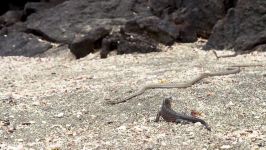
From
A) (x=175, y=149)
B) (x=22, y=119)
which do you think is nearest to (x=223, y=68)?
(x=22, y=119)

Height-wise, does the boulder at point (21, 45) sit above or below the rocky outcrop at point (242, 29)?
below

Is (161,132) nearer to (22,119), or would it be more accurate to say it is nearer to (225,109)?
(225,109)

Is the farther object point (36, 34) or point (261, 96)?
point (36, 34)

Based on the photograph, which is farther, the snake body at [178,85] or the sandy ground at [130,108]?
the snake body at [178,85]

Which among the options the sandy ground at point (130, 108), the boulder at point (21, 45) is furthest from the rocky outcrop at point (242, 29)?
the boulder at point (21, 45)

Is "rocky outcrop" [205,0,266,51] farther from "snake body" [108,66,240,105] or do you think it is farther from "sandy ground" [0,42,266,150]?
"snake body" [108,66,240,105]

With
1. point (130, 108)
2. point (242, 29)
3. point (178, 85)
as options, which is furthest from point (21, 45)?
point (130, 108)

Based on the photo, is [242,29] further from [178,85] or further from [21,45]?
[21,45]

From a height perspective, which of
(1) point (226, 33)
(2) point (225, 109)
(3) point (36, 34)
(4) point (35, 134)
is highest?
(2) point (225, 109)

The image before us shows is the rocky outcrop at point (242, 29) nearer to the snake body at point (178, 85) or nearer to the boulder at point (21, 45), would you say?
the snake body at point (178, 85)
